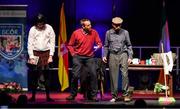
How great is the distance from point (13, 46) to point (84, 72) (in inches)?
103

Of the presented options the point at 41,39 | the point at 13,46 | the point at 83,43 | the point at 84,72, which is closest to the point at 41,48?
the point at 41,39

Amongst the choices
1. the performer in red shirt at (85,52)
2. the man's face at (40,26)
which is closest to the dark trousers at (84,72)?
the performer in red shirt at (85,52)

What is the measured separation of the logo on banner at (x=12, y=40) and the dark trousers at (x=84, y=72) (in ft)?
7.79

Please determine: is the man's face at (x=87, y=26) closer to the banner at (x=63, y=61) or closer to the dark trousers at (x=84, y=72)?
the dark trousers at (x=84, y=72)

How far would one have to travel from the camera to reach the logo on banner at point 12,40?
13750 mm

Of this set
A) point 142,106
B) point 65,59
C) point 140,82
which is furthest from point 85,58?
point 142,106

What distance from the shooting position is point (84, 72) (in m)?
11.9

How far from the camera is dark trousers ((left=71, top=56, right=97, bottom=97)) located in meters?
11.8

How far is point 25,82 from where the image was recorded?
13.8m

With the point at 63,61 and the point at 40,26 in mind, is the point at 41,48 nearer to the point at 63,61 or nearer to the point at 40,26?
the point at 40,26

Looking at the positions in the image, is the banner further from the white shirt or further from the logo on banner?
the white shirt

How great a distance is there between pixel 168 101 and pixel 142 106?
4.42 metres

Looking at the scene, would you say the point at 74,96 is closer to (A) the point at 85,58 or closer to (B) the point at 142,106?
(A) the point at 85,58

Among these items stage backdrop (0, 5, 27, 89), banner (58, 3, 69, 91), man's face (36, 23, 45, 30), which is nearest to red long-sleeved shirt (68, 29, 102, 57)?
man's face (36, 23, 45, 30)
